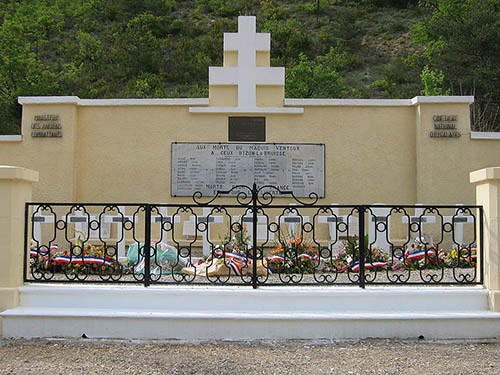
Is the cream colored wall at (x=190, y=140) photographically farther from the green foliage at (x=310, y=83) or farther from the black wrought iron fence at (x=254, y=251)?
the green foliage at (x=310, y=83)

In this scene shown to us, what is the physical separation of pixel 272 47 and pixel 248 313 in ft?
86.4

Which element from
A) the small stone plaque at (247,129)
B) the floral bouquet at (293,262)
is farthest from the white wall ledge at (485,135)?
the floral bouquet at (293,262)

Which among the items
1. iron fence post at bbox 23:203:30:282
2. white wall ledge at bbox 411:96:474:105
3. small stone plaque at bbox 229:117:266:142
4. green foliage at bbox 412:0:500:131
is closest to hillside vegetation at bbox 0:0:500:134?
green foliage at bbox 412:0:500:131

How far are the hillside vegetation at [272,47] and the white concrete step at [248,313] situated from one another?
1280 cm

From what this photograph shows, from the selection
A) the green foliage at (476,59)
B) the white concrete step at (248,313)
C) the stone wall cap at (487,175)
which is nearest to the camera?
the white concrete step at (248,313)

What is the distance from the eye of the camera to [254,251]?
523 centimetres

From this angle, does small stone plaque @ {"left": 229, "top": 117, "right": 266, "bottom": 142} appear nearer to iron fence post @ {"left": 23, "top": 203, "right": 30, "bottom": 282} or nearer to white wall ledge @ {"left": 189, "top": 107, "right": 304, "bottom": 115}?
white wall ledge @ {"left": 189, "top": 107, "right": 304, "bottom": 115}

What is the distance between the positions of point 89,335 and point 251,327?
1466mm

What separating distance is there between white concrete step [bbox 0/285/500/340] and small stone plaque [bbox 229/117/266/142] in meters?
5.06

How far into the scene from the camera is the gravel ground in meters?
4.14

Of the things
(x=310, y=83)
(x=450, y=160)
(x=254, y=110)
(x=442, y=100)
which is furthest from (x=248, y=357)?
(x=310, y=83)

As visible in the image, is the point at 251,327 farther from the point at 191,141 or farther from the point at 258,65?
the point at 258,65

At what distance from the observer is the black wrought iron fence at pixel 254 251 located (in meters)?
5.37

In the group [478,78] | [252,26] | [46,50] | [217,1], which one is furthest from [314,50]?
[252,26]
